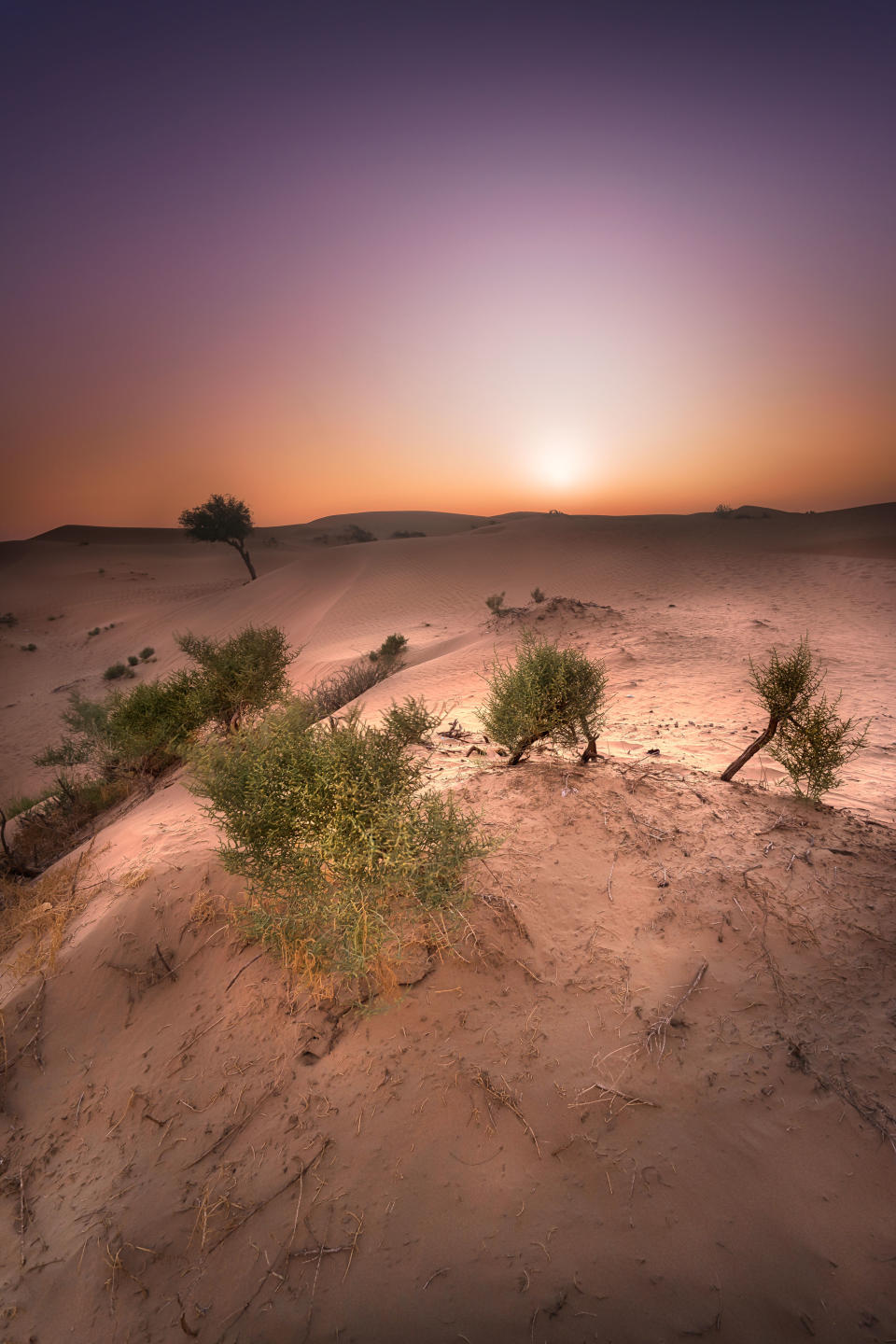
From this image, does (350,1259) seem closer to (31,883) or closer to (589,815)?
(589,815)

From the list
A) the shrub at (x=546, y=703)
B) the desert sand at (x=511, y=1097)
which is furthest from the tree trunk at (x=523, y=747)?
the desert sand at (x=511, y=1097)

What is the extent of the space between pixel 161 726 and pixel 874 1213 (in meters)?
8.84

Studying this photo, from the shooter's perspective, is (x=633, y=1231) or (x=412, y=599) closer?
(x=633, y=1231)

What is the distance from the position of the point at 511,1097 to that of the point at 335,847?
167 cm

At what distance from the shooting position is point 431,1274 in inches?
89.6

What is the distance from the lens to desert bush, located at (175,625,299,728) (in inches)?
328

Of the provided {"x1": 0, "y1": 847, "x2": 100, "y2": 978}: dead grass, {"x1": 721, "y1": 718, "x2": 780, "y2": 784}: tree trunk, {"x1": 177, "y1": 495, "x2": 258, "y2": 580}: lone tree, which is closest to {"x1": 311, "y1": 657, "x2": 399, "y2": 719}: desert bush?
{"x1": 0, "y1": 847, "x2": 100, "y2": 978}: dead grass

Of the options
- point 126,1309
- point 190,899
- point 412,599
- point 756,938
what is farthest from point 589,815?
point 412,599

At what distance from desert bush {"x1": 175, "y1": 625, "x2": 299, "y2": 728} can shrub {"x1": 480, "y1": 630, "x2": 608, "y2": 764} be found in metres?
4.35

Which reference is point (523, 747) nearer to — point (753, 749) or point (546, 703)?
point (546, 703)

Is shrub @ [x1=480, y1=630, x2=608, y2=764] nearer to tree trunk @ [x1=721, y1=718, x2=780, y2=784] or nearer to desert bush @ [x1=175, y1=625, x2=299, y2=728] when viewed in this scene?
tree trunk @ [x1=721, y1=718, x2=780, y2=784]

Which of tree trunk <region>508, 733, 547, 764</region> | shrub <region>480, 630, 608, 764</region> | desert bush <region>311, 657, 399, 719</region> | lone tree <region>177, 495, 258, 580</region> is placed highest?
lone tree <region>177, 495, 258, 580</region>

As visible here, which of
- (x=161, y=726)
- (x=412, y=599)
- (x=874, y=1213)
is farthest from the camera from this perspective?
(x=412, y=599)

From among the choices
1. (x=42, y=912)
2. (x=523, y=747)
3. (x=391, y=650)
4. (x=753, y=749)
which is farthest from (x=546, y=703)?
(x=391, y=650)
